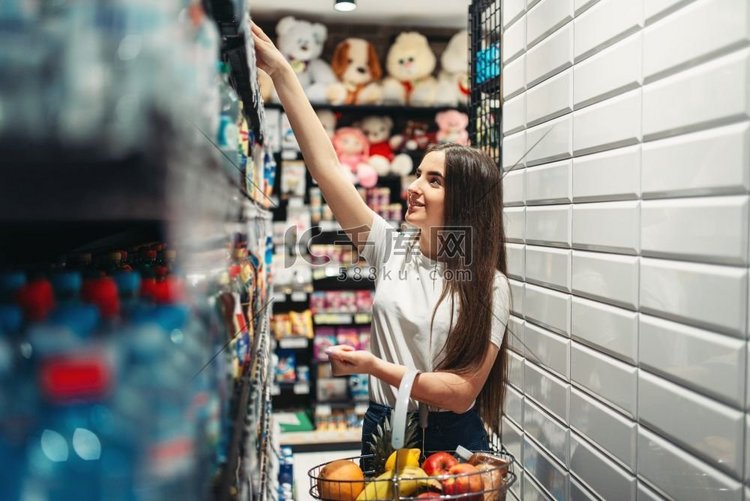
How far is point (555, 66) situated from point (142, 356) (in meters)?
1.55

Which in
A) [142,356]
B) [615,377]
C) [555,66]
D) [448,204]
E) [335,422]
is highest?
[555,66]

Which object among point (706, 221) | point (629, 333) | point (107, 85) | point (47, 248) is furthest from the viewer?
point (629, 333)

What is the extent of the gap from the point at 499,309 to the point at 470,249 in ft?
0.58

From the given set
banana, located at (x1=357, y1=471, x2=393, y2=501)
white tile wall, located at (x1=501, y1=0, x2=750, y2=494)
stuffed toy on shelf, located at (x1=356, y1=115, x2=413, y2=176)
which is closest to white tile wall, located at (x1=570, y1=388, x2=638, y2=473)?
white tile wall, located at (x1=501, y1=0, x2=750, y2=494)

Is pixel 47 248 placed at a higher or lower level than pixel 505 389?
higher

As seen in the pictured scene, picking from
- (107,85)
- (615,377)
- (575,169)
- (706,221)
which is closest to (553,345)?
(615,377)

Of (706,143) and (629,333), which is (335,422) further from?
(706,143)

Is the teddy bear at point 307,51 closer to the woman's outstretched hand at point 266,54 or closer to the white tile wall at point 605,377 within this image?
the woman's outstretched hand at point 266,54

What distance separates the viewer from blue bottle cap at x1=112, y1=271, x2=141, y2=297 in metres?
0.51

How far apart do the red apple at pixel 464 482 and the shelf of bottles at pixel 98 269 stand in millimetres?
610

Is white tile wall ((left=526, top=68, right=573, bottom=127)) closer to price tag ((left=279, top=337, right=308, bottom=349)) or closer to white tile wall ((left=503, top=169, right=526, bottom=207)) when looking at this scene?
white tile wall ((left=503, top=169, right=526, bottom=207))

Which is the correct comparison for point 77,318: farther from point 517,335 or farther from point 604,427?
point 517,335

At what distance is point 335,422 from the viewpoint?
15.4 feet

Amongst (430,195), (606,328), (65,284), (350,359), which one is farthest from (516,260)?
(65,284)
